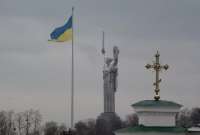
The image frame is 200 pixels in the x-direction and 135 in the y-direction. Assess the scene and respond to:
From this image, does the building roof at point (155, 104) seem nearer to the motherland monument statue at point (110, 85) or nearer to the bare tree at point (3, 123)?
the bare tree at point (3, 123)

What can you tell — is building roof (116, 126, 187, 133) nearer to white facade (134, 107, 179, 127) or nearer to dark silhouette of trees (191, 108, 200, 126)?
white facade (134, 107, 179, 127)

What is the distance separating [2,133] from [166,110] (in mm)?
74240

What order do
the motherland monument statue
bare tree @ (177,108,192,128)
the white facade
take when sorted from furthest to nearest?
the motherland monument statue
bare tree @ (177,108,192,128)
the white facade

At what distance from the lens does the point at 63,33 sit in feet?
118

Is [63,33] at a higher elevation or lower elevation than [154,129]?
higher

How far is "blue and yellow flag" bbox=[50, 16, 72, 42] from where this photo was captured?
35875mm

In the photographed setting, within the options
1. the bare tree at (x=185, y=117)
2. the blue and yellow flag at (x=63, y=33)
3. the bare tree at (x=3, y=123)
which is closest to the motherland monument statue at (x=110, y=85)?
the bare tree at (x=185, y=117)

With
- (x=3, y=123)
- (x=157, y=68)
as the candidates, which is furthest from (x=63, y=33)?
(x=3, y=123)

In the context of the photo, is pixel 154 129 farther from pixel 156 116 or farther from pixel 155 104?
pixel 155 104

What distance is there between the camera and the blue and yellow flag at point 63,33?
35.9m

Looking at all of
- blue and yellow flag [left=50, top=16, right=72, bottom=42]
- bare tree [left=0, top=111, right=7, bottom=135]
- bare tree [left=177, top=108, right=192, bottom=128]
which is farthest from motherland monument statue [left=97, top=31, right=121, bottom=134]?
blue and yellow flag [left=50, top=16, right=72, bottom=42]

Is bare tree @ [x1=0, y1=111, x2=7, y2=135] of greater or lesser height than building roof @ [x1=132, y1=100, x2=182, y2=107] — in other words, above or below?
below

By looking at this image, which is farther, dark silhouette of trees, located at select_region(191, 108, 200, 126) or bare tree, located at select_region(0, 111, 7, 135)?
dark silhouette of trees, located at select_region(191, 108, 200, 126)

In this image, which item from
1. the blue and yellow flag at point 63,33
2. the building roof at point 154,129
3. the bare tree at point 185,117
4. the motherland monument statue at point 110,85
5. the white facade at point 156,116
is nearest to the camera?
the building roof at point 154,129
